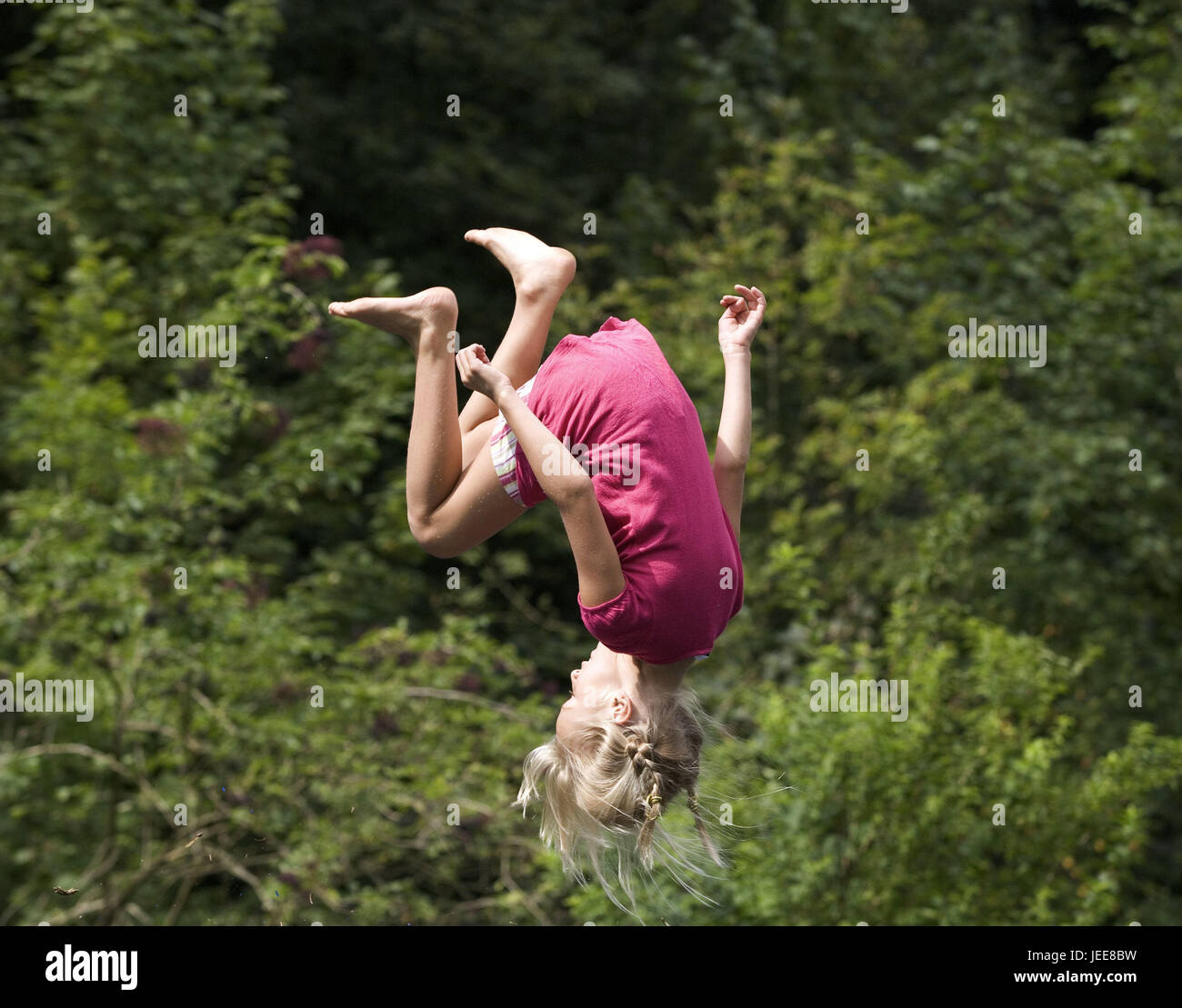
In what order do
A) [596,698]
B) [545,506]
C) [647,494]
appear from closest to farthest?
1. [647,494]
2. [596,698]
3. [545,506]

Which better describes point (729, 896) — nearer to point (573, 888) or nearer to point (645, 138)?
point (573, 888)

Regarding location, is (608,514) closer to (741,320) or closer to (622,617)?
(622,617)

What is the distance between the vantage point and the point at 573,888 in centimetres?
466

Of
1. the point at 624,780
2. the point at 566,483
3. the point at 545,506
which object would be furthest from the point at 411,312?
the point at 545,506

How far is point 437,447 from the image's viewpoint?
2.38 meters

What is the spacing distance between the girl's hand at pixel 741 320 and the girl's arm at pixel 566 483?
56cm

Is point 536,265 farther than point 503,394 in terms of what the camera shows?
Yes

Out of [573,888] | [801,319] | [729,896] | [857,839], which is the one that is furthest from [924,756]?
[801,319]

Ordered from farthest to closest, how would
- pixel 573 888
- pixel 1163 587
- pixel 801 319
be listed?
1. pixel 801 319
2. pixel 1163 587
3. pixel 573 888

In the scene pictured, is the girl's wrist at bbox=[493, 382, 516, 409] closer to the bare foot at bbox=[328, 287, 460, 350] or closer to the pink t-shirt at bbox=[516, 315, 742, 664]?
the pink t-shirt at bbox=[516, 315, 742, 664]

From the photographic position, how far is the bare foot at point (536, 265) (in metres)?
2.65

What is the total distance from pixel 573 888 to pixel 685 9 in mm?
6763

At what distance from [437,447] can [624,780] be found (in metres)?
0.66

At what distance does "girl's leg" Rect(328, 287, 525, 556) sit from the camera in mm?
2365
